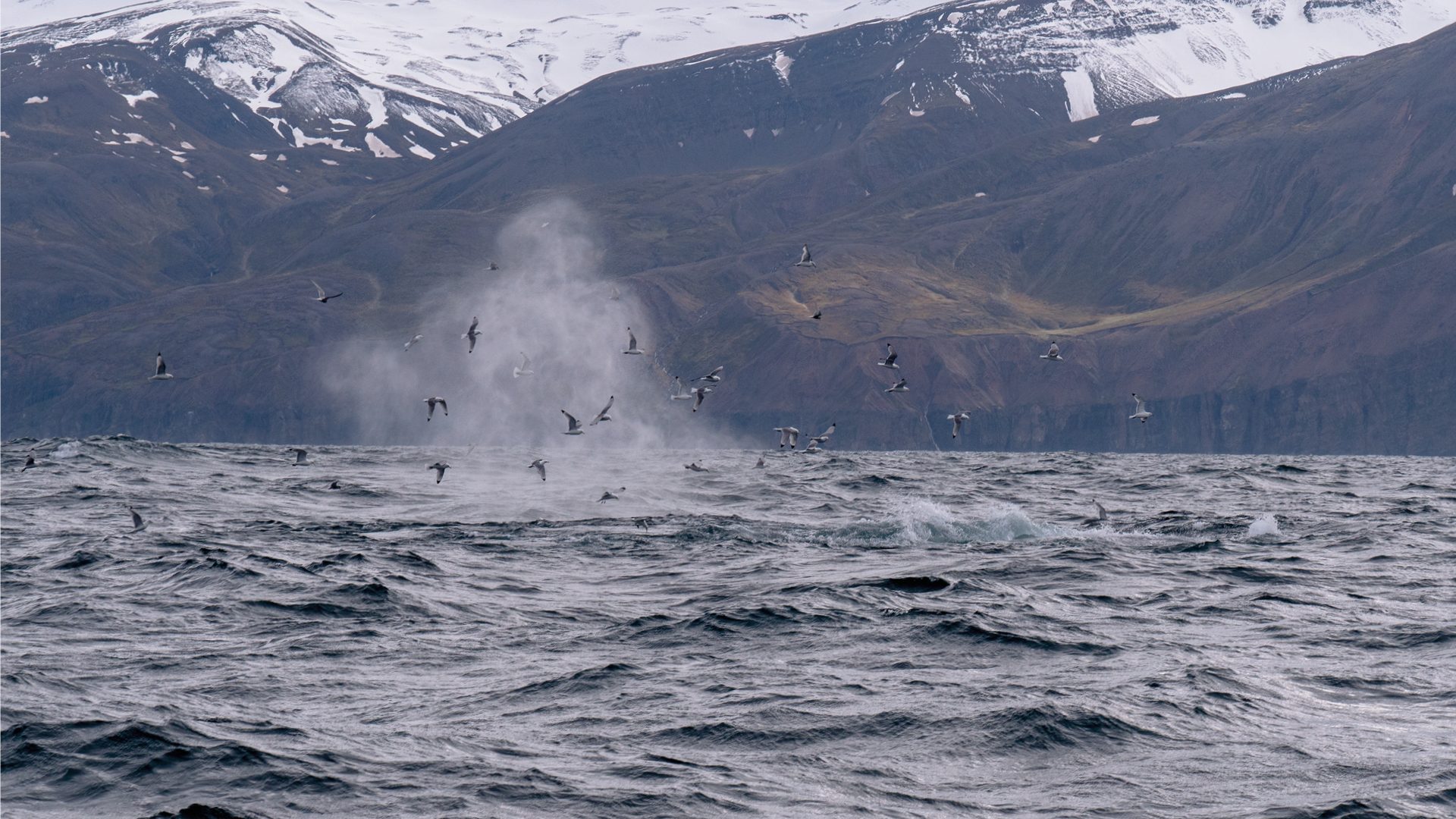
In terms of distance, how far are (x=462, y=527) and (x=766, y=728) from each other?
97.3ft

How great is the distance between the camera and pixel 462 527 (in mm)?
51250

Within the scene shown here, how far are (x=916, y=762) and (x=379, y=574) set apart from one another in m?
19.9

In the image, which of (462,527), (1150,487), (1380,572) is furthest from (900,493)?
(1380,572)

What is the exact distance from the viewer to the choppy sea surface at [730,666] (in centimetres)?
2030

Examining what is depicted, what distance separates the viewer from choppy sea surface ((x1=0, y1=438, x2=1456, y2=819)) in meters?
20.3

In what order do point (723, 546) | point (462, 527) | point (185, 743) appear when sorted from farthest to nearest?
1. point (462, 527)
2. point (723, 546)
3. point (185, 743)

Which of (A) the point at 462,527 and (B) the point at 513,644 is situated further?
(A) the point at 462,527

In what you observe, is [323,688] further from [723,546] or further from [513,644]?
[723,546]

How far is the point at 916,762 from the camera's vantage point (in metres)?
21.5

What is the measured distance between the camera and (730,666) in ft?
90.4

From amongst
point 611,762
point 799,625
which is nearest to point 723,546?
point 799,625

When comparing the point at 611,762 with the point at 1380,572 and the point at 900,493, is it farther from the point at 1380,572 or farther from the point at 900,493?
the point at 900,493

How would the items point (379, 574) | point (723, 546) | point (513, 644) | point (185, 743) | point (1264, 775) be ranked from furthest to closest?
point (723, 546) → point (379, 574) → point (513, 644) → point (185, 743) → point (1264, 775)

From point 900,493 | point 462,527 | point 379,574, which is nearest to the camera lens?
point 379,574
